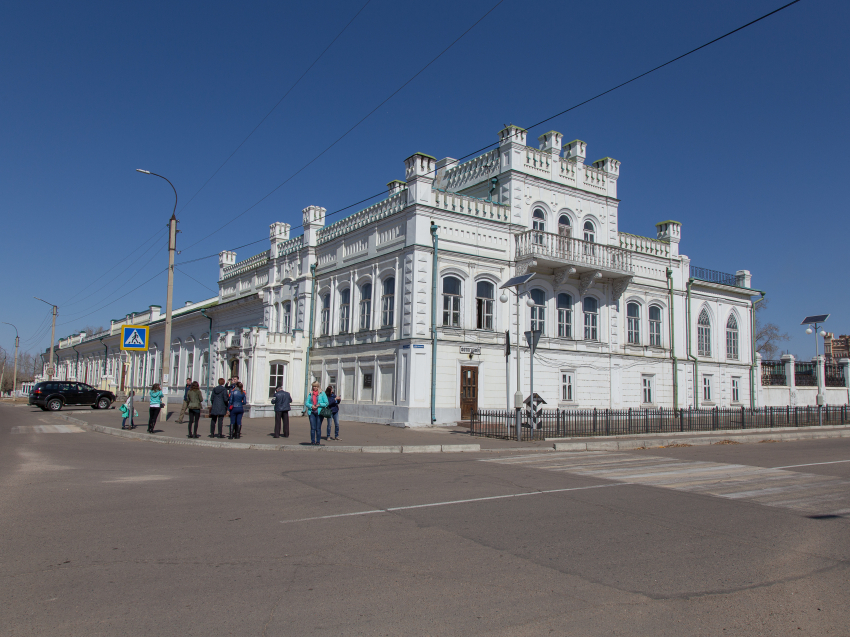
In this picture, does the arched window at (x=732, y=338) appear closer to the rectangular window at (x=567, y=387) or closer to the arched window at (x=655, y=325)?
the arched window at (x=655, y=325)

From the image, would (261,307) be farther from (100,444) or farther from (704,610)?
(704,610)

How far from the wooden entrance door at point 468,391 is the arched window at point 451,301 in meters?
2.03

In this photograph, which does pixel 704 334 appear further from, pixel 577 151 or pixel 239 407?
pixel 239 407

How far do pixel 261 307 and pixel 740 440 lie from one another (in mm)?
26684

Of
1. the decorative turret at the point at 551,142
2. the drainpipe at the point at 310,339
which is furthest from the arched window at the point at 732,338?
the drainpipe at the point at 310,339

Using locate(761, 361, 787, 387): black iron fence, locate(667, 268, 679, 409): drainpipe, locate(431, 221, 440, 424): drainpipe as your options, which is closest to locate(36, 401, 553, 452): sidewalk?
locate(431, 221, 440, 424): drainpipe

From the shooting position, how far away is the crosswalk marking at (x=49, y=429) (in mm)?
19877

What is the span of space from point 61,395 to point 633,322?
3183 centimetres

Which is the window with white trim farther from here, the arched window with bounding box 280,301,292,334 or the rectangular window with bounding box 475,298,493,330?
the arched window with bounding box 280,301,292,334

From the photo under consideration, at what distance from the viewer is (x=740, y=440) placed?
2075cm

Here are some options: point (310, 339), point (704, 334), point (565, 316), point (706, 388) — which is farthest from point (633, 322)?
point (310, 339)

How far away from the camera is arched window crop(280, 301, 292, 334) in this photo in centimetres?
3341

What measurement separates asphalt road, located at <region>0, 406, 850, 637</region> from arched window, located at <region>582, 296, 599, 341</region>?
58.9ft

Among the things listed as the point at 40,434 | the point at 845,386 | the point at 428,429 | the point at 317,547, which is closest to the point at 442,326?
the point at 428,429
